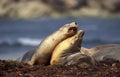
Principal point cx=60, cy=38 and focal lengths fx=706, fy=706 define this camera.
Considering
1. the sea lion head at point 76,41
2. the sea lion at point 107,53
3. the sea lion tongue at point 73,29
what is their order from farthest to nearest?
the sea lion at point 107,53
the sea lion tongue at point 73,29
the sea lion head at point 76,41

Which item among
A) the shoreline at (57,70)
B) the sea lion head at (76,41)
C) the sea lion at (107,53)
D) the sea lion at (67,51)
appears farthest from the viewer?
the sea lion at (107,53)

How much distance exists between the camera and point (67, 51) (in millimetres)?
13156

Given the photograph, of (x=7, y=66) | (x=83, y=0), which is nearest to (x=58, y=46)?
(x=7, y=66)

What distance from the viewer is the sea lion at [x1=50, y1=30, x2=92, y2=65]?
42.5 feet

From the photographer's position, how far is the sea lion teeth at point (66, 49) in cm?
1305

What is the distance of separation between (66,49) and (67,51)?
0.04m

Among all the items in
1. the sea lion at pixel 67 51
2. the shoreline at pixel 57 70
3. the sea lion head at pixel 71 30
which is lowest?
the shoreline at pixel 57 70

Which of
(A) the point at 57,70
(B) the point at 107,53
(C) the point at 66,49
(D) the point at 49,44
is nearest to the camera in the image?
(A) the point at 57,70

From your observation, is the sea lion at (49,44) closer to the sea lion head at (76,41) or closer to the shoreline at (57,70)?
the sea lion head at (76,41)

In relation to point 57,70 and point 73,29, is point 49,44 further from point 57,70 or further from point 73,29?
point 57,70

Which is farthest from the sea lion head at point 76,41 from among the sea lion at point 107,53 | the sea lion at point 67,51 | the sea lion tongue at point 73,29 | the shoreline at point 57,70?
the shoreline at point 57,70

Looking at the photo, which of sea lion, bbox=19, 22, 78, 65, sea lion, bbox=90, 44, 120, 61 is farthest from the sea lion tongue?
sea lion, bbox=90, 44, 120, 61

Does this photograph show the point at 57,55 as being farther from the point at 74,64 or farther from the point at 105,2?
the point at 105,2

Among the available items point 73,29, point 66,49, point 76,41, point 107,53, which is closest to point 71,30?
point 73,29
